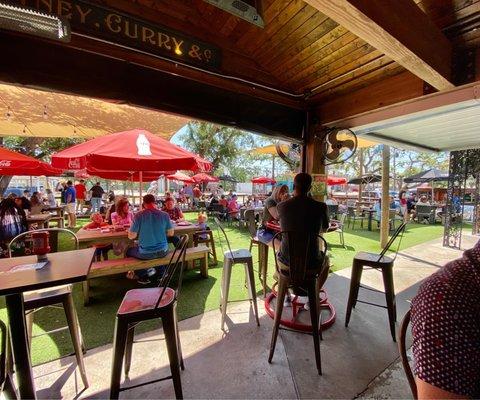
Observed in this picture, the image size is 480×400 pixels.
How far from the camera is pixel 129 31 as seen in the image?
2.29 metres

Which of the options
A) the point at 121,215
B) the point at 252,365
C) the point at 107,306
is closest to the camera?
the point at 252,365

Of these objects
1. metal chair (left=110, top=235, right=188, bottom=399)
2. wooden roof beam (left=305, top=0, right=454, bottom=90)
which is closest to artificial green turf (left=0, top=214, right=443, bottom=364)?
metal chair (left=110, top=235, right=188, bottom=399)

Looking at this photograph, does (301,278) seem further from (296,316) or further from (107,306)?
(107,306)

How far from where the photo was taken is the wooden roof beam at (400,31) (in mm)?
1416

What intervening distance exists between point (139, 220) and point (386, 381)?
3281 millimetres

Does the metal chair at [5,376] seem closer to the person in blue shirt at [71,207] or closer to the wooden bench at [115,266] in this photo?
the wooden bench at [115,266]

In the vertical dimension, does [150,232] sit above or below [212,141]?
below

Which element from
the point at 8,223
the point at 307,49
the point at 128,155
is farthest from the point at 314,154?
the point at 8,223

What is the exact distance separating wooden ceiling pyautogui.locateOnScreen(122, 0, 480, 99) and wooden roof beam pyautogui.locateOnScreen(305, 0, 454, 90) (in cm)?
18

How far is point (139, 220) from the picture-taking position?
3.55 m

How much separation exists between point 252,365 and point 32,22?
125 inches

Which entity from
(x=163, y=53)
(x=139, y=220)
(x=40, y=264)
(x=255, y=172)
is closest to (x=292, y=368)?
(x=40, y=264)

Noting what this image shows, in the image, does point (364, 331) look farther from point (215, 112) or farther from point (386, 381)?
point (215, 112)

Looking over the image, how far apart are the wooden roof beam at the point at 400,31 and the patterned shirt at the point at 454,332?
1.39 metres
